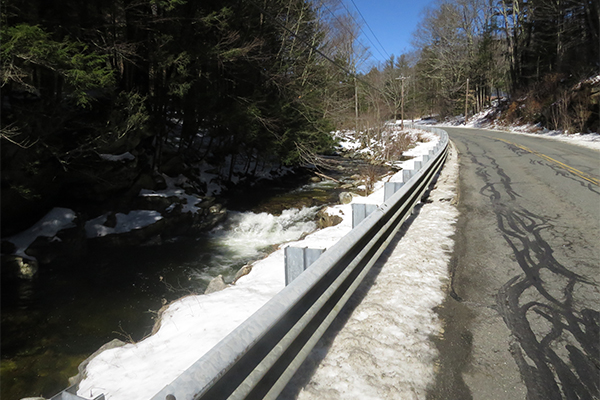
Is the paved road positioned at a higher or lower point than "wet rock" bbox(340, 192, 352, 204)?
higher

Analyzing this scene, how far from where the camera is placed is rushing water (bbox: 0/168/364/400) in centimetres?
528

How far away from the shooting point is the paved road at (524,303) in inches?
92.7

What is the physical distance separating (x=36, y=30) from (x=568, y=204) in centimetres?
1021

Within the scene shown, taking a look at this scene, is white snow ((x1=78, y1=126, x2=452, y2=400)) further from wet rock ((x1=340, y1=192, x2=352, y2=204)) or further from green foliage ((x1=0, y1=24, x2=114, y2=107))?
wet rock ((x1=340, y1=192, x2=352, y2=204))

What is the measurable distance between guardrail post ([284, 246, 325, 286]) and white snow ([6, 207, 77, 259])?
27.7 ft

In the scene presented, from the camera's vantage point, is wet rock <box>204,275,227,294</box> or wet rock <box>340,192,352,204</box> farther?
wet rock <box>340,192,352,204</box>

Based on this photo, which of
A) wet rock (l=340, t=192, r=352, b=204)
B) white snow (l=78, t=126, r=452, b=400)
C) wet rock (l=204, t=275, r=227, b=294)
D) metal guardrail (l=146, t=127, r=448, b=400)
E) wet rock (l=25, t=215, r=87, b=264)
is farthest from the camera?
wet rock (l=340, t=192, r=352, b=204)

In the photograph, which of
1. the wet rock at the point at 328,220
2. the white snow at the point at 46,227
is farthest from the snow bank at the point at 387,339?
the white snow at the point at 46,227

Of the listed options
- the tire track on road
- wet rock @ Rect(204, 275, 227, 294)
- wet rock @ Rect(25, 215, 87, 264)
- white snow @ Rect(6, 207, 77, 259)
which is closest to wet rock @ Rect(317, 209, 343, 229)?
the tire track on road

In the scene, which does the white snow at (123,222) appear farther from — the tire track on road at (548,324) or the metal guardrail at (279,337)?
the tire track on road at (548,324)

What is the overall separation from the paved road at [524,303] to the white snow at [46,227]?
30.7 ft

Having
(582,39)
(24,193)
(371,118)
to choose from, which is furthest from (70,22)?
(582,39)

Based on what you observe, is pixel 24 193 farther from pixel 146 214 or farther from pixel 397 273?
pixel 397 273

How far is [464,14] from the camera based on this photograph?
→ 52.8 metres
